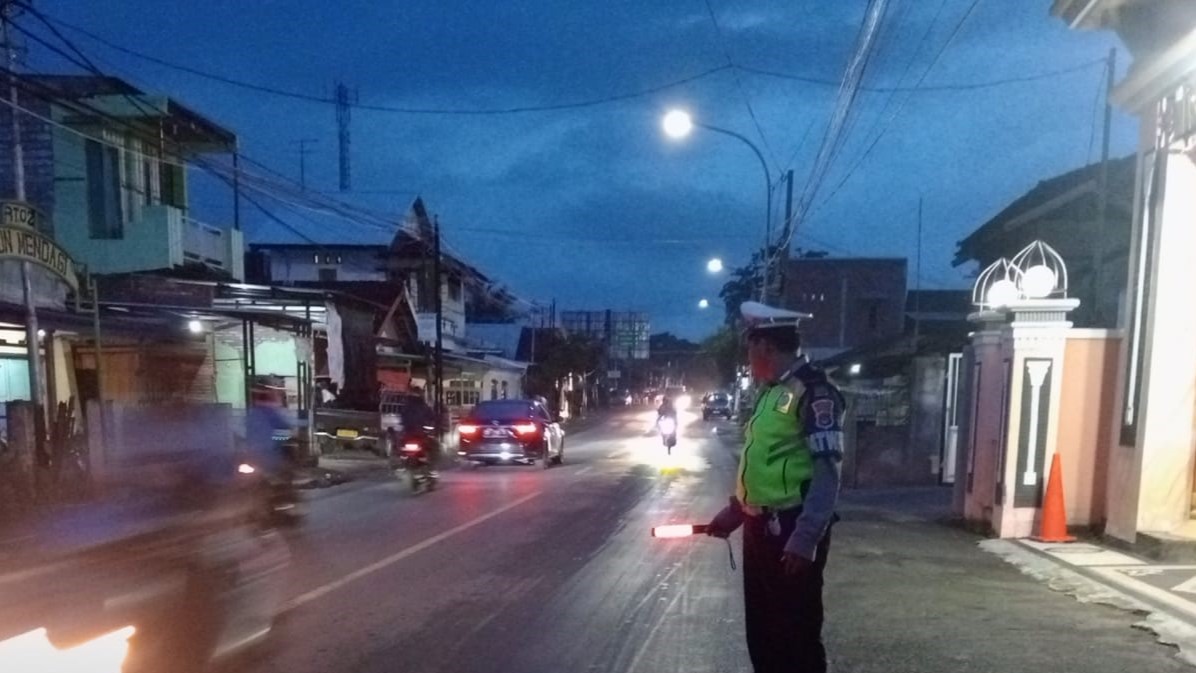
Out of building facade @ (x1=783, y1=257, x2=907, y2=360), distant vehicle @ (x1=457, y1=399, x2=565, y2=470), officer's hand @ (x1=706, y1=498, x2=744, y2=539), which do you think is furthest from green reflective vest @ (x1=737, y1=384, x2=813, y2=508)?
building facade @ (x1=783, y1=257, x2=907, y2=360)

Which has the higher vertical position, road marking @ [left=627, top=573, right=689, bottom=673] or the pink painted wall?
the pink painted wall

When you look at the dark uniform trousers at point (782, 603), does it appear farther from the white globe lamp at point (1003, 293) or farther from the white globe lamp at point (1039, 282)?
the white globe lamp at point (1003, 293)

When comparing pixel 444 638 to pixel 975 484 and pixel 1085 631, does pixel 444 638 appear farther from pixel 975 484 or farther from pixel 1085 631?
pixel 975 484

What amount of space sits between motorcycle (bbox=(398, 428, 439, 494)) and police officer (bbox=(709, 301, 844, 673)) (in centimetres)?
1197

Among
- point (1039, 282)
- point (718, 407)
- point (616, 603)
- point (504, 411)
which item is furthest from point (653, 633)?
point (718, 407)

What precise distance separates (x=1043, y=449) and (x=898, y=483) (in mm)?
7754

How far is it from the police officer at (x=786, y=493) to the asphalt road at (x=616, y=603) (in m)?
1.71

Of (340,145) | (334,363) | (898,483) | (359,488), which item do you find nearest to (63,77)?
(334,363)

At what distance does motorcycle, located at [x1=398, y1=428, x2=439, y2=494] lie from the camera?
52.5 feet

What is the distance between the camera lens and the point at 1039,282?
10758 mm

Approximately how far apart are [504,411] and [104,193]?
9.86 metres

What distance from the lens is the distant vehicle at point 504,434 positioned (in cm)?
2125

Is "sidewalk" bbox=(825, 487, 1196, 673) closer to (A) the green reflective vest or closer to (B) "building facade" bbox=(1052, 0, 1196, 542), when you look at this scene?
(B) "building facade" bbox=(1052, 0, 1196, 542)

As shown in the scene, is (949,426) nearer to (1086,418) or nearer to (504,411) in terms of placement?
(1086,418)
